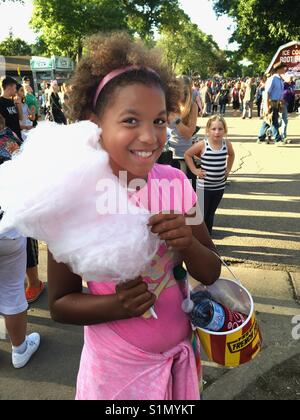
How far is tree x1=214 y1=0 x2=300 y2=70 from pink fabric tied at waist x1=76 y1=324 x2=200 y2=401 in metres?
23.4

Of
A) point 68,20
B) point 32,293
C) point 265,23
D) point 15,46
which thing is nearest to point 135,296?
point 32,293

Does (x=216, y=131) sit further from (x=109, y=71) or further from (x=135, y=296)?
(x=135, y=296)

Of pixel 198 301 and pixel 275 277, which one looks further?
pixel 275 277

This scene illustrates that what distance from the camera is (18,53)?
6444cm

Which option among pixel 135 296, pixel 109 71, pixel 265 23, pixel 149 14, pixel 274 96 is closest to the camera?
pixel 135 296

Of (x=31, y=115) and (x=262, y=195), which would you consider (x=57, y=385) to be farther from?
(x=31, y=115)

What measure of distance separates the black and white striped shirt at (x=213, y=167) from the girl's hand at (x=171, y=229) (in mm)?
3234

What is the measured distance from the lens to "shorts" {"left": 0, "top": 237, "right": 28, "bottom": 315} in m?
2.60

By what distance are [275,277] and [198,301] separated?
98.2 inches

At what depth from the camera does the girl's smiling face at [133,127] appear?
112 centimetres

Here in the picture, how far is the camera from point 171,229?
3.53 feet

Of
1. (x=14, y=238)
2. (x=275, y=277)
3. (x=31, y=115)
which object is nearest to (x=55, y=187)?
(x=14, y=238)

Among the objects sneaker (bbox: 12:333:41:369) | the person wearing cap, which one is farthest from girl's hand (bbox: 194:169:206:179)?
the person wearing cap

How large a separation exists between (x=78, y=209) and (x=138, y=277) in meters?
0.27
